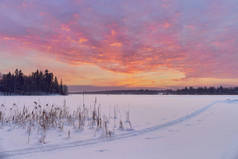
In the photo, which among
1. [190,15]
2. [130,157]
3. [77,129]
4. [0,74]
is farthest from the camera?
[0,74]

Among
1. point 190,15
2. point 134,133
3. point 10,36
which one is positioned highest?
point 190,15

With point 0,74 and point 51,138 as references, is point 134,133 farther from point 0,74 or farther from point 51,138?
point 0,74

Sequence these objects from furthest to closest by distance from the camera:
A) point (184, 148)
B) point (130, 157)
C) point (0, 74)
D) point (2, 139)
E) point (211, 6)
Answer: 1. point (0, 74)
2. point (211, 6)
3. point (2, 139)
4. point (184, 148)
5. point (130, 157)

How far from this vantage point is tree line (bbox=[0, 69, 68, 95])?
55.5 meters

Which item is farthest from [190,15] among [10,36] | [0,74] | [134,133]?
[0,74]

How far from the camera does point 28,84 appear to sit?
57.5 m

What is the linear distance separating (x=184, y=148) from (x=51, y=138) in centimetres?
313

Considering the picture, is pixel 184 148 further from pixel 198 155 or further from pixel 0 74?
pixel 0 74

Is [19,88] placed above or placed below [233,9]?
below

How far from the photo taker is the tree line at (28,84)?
182 ft

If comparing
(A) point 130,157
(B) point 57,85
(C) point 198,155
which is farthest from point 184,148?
(B) point 57,85

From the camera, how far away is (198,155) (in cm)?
281

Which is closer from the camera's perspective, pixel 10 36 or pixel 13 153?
pixel 13 153

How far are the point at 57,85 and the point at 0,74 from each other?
22.2m
